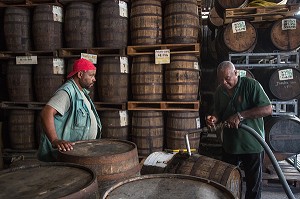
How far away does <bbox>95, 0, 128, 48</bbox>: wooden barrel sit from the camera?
16.1 ft

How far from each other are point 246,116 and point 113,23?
3.12 metres

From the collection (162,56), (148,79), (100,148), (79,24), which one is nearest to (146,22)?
(162,56)

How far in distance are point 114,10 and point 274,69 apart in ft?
10.6

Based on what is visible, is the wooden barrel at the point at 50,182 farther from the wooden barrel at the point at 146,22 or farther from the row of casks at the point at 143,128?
the wooden barrel at the point at 146,22

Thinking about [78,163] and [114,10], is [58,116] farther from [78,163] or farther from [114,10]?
[114,10]

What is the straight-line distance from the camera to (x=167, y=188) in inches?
65.1

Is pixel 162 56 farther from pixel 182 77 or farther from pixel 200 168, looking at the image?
pixel 200 168

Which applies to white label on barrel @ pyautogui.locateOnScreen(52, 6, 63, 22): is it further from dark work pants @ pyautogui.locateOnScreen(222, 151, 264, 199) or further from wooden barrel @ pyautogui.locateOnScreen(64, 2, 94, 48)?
dark work pants @ pyautogui.locateOnScreen(222, 151, 264, 199)

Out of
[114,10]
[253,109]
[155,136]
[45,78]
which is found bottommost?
[155,136]

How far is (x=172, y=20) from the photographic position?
4.76 metres

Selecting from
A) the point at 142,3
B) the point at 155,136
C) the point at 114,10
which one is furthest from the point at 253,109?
the point at 114,10

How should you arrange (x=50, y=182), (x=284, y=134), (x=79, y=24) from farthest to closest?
(x=79, y=24) → (x=284, y=134) → (x=50, y=182)

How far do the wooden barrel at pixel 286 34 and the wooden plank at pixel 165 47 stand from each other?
55.3 inches

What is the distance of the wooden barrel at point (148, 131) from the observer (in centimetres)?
480
